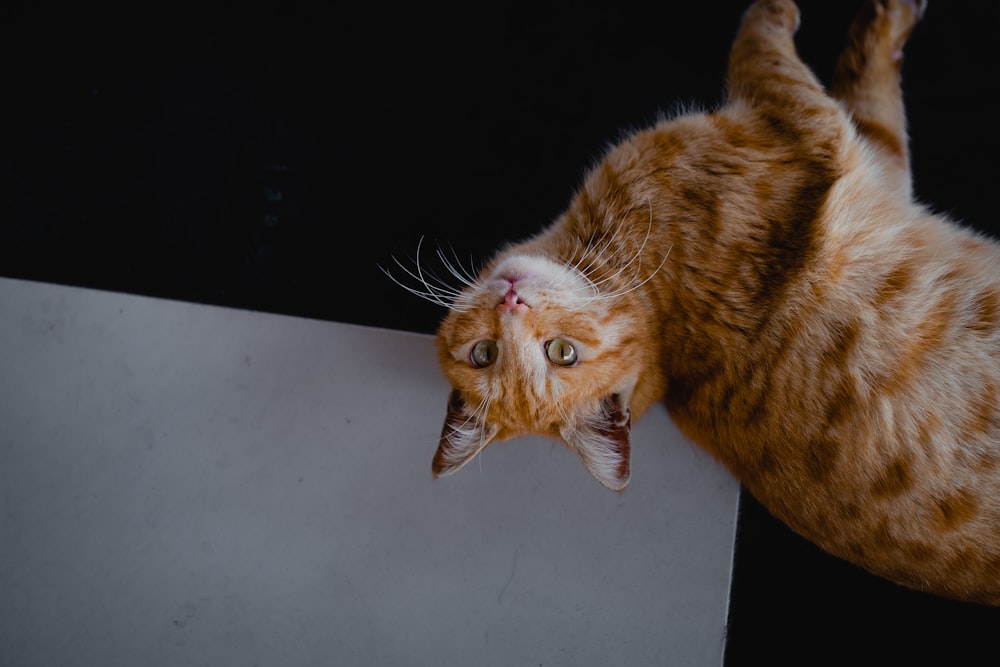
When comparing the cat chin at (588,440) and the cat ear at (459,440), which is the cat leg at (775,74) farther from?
the cat ear at (459,440)

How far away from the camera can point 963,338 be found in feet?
3.71

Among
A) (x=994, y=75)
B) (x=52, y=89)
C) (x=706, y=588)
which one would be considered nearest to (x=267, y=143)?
(x=52, y=89)

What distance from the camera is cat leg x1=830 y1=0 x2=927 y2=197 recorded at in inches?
59.4

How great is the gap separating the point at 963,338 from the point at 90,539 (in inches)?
88.2

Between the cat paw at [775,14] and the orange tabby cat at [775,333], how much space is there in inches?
5.7

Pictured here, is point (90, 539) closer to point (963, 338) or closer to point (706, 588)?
point (706, 588)

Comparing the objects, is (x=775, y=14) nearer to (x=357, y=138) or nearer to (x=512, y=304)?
(x=512, y=304)

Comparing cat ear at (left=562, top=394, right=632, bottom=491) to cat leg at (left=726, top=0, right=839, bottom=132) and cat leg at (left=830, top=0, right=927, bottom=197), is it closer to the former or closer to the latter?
cat leg at (left=726, top=0, right=839, bottom=132)

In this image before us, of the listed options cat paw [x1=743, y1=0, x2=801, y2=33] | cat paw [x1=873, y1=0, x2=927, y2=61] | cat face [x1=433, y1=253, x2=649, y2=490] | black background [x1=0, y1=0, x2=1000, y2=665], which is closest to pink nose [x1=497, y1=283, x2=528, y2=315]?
cat face [x1=433, y1=253, x2=649, y2=490]

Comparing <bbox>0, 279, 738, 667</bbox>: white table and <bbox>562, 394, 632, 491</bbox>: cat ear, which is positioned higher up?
<bbox>562, 394, 632, 491</bbox>: cat ear

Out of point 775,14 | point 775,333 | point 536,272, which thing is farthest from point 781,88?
point 536,272

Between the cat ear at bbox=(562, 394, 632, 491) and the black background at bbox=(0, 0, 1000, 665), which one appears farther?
the black background at bbox=(0, 0, 1000, 665)

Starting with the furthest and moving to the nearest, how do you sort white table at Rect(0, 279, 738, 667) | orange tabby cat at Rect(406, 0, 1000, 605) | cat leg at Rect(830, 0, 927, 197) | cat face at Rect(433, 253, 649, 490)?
white table at Rect(0, 279, 738, 667), cat leg at Rect(830, 0, 927, 197), cat face at Rect(433, 253, 649, 490), orange tabby cat at Rect(406, 0, 1000, 605)

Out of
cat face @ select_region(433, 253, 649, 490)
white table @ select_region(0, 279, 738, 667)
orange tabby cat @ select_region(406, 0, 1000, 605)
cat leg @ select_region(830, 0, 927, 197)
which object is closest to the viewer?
orange tabby cat @ select_region(406, 0, 1000, 605)
